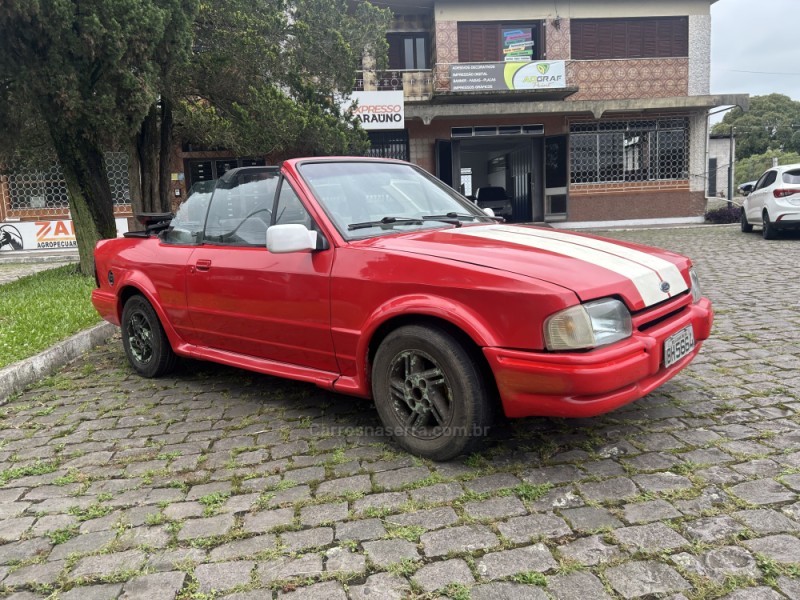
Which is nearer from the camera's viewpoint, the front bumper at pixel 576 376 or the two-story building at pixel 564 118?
the front bumper at pixel 576 376

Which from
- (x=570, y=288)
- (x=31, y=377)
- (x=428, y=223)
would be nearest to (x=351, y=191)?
(x=428, y=223)

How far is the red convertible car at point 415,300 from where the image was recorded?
2717 millimetres

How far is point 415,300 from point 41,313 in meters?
5.44

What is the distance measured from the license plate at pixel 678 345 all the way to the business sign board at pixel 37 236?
17.9 meters

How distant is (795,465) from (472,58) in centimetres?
1799

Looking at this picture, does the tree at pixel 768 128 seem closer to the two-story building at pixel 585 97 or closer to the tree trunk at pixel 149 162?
the two-story building at pixel 585 97

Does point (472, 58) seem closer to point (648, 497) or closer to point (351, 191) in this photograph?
point (351, 191)

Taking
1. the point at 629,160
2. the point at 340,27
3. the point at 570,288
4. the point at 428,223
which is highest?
the point at 340,27

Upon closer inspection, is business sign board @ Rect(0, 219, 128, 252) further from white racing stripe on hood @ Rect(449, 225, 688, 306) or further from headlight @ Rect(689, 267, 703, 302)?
headlight @ Rect(689, 267, 703, 302)

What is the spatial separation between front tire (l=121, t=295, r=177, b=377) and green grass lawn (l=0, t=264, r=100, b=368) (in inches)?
34.0

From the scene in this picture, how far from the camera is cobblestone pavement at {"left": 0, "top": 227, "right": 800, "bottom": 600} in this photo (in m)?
2.20

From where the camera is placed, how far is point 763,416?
3.47m

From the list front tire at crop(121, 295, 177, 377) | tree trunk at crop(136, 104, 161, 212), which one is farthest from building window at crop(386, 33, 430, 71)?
front tire at crop(121, 295, 177, 377)

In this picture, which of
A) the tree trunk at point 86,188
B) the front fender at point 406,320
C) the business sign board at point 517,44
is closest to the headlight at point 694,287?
the front fender at point 406,320
